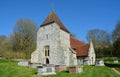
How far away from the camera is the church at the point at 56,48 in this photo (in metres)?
37.7

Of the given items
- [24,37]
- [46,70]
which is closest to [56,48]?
[46,70]

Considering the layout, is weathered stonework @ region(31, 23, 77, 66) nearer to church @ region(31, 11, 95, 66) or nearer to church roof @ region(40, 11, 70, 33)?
church @ region(31, 11, 95, 66)

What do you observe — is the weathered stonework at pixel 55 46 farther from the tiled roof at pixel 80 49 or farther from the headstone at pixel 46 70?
the headstone at pixel 46 70

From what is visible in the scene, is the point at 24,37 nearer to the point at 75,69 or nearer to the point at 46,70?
the point at 46,70

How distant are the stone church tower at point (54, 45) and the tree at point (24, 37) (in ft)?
61.9

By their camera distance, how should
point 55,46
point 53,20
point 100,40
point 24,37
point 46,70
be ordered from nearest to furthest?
point 46,70 → point 55,46 → point 53,20 → point 24,37 → point 100,40

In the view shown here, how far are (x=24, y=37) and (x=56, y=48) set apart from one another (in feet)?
80.3

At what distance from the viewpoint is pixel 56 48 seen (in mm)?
38469

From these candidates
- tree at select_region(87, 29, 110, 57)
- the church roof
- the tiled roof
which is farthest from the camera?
tree at select_region(87, 29, 110, 57)

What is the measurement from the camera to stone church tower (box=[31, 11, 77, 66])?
37.6 metres

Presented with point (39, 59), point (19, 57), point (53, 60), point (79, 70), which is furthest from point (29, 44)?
point (79, 70)

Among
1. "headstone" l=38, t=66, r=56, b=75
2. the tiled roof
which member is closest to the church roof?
the tiled roof

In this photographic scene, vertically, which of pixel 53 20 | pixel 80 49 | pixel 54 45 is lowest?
pixel 80 49

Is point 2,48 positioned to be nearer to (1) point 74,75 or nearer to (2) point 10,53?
(2) point 10,53
